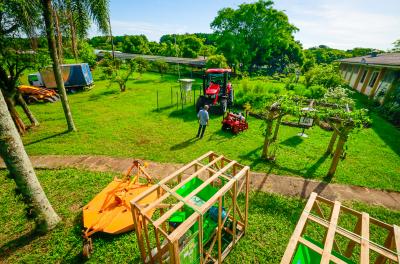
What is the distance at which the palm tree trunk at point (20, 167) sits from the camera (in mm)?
3852

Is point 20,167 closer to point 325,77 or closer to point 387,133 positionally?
point 387,133

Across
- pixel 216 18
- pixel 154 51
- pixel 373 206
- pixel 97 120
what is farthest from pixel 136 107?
pixel 154 51

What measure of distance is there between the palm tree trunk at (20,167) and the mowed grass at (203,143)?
3.96 metres

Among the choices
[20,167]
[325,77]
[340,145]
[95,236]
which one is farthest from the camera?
[325,77]

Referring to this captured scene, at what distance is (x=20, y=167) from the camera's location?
13.8ft

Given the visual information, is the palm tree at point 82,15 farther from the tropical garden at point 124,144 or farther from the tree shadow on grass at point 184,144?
the tree shadow on grass at point 184,144

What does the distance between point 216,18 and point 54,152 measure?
3136cm

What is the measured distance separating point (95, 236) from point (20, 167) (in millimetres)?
2393

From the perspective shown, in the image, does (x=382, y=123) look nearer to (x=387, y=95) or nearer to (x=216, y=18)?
(x=387, y=95)

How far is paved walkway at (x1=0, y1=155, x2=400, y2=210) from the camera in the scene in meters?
6.26

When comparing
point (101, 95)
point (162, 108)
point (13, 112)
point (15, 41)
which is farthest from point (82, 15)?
point (101, 95)

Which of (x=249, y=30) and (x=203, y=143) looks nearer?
(x=203, y=143)

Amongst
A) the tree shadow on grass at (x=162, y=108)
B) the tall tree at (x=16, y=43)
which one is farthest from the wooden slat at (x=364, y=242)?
the tree shadow on grass at (x=162, y=108)

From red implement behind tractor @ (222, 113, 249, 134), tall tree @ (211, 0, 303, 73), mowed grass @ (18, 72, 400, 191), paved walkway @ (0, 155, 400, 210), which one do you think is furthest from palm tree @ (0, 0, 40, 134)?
tall tree @ (211, 0, 303, 73)
